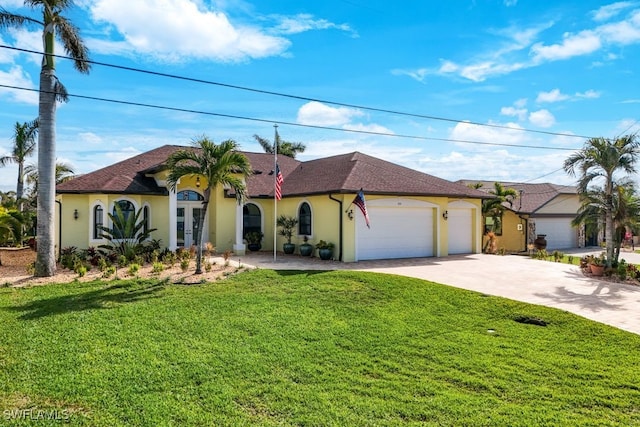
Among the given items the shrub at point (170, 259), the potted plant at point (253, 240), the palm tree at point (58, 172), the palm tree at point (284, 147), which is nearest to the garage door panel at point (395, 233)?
the potted plant at point (253, 240)

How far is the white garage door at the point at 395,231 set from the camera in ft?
58.4

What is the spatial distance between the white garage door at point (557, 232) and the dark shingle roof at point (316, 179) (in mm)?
10768

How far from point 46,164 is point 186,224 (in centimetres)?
763

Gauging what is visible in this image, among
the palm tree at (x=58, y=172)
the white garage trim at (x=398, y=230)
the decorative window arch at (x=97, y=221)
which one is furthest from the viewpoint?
the palm tree at (x=58, y=172)

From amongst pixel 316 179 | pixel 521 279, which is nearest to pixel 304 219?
pixel 316 179

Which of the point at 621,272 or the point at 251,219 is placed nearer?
the point at 621,272

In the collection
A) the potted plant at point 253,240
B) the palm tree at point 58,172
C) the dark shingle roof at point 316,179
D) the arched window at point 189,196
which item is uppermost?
the palm tree at point 58,172

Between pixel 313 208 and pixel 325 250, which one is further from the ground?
pixel 313 208

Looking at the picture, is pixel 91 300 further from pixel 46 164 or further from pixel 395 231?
pixel 395 231

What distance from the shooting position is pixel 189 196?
2016cm

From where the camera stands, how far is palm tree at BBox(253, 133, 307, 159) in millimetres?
40984

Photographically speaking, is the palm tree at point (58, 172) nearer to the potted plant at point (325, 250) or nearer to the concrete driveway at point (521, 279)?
the concrete driveway at point (521, 279)

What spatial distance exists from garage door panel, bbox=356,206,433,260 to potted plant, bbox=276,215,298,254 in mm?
3694

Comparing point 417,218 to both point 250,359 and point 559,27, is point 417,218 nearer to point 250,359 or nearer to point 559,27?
point 559,27
